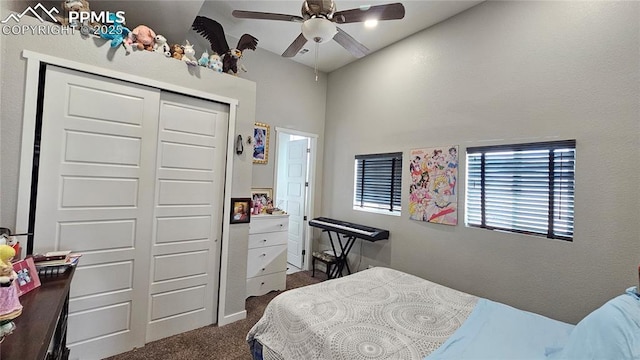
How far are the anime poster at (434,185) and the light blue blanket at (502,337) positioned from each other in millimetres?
1187

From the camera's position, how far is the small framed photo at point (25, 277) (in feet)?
4.01

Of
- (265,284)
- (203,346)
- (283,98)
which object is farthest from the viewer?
(283,98)

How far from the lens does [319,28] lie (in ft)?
5.93

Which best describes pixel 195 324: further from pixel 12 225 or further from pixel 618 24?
pixel 618 24

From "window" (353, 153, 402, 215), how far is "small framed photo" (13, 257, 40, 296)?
3.13 m

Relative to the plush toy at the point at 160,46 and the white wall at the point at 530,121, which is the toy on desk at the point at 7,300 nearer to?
the plush toy at the point at 160,46

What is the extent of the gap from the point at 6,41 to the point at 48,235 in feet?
4.16

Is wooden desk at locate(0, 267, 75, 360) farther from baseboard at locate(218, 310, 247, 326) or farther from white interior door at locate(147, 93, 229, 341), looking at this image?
baseboard at locate(218, 310, 247, 326)

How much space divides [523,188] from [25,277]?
11.1 ft

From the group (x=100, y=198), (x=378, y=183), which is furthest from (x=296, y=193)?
(x=100, y=198)

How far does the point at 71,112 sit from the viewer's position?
1.87 meters

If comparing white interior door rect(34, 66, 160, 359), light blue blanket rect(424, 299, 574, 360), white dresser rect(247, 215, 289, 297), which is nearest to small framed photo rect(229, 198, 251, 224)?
white dresser rect(247, 215, 289, 297)

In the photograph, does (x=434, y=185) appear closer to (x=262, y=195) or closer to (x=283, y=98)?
(x=262, y=195)

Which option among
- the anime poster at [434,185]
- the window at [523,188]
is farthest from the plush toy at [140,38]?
the window at [523,188]
